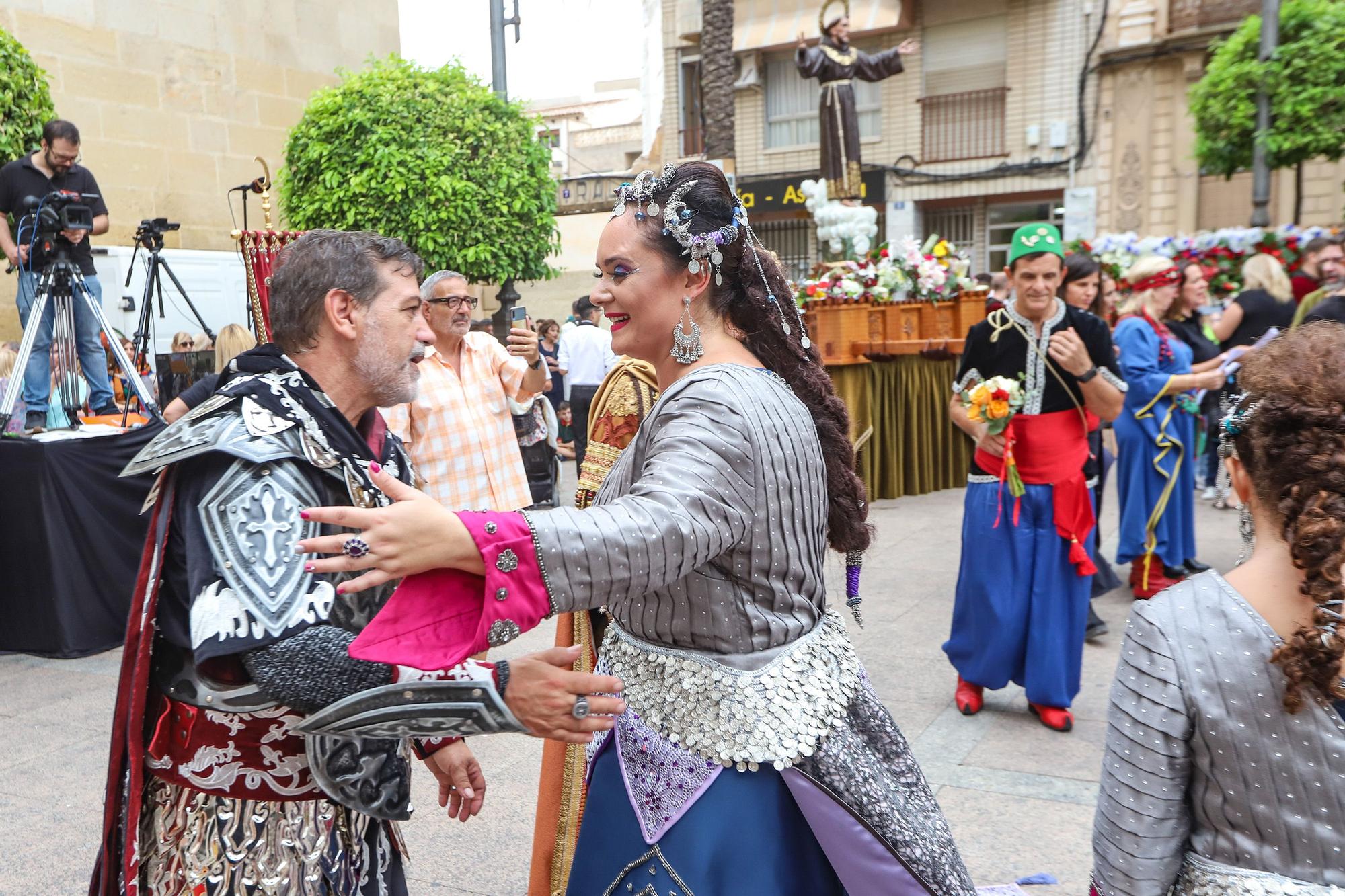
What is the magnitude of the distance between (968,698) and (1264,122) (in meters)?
13.2

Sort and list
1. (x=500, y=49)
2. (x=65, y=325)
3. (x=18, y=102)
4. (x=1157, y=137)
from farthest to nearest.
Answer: (x=1157, y=137), (x=500, y=49), (x=18, y=102), (x=65, y=325)

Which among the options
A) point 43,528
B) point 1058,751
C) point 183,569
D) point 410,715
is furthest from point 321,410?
point 43,528

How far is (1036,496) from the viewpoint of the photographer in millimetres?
4348

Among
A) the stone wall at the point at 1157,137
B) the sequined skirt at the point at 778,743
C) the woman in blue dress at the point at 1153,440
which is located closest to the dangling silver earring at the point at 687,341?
the sequined skirt at the point at 778,743

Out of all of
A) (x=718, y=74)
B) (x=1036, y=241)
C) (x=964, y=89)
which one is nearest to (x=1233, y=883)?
(x=1036, y=241)

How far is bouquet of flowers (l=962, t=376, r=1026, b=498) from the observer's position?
428cm

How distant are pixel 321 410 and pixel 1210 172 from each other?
17496 mm

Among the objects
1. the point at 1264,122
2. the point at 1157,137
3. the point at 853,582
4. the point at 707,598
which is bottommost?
the point at 853,582

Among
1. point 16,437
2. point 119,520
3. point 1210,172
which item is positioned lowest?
point 119,520

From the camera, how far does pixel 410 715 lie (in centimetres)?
148

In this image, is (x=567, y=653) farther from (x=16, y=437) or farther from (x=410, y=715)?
(x=16, y=437)

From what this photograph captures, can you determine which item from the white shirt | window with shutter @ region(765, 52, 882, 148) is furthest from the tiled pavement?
window with shutter @ region(765, 52, 882, 148)

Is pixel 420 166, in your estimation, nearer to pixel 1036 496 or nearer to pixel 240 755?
pixel 1036 496

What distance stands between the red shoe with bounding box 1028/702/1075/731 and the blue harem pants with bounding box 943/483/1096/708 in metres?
0.03
